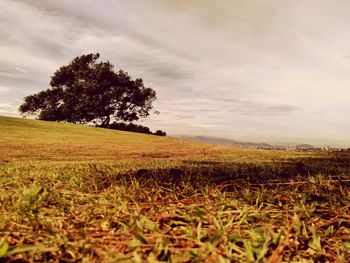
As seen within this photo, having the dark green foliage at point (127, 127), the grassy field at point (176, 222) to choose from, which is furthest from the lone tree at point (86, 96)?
the grassy field at point (176, 222)

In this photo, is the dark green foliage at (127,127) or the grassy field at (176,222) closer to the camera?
the grassy field at (176,222)

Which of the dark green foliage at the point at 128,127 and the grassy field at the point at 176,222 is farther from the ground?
the dark green foliage at the point at 128,127

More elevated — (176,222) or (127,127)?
(127,127)

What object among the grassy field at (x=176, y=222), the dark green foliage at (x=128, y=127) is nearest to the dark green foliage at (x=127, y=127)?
the dark green foliage at (x=128, y=127)

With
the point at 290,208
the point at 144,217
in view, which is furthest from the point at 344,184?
the point at 144,217

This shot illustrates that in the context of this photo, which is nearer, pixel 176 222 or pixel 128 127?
pixel 176 222

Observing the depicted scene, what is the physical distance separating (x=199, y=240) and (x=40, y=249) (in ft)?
2.15

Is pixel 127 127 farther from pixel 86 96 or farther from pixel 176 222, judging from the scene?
pixel 176 222

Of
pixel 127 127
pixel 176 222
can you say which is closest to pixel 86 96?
pixel 127 127

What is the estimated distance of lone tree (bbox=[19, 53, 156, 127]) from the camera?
5534cm

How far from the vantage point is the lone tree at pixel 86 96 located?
55.3 m

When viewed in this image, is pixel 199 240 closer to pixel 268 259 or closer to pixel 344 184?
pixel 268 259

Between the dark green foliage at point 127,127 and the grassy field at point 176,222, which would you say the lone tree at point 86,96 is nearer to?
the dark green foliage at point 127,127

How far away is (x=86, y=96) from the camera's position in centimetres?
5506
